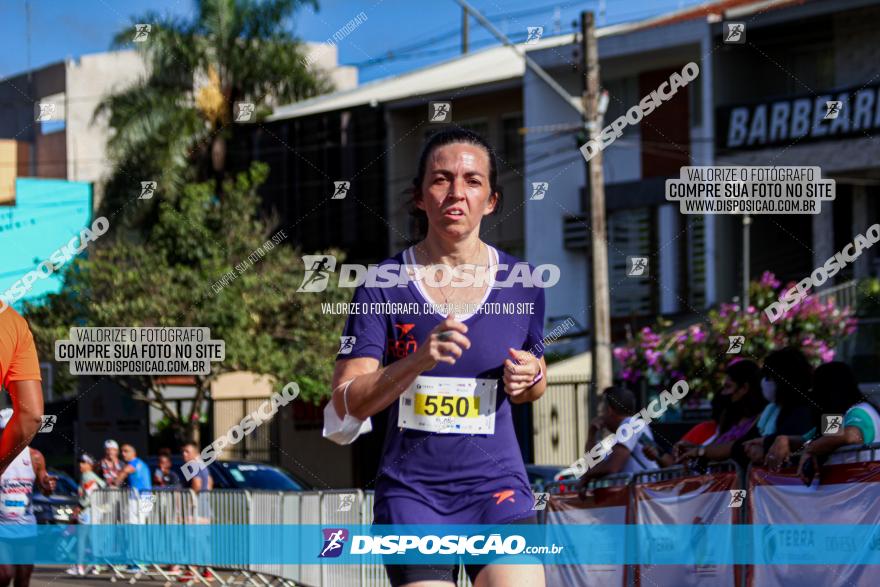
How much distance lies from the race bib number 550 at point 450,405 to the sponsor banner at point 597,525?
517 cm

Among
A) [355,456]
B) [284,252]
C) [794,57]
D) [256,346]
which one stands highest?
[794,57]

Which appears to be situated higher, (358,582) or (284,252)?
(284,252)

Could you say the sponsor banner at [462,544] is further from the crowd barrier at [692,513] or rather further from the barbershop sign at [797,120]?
the barbershop sign at [797,120]

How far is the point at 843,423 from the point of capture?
7.79 metres

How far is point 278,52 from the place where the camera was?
30.2 m

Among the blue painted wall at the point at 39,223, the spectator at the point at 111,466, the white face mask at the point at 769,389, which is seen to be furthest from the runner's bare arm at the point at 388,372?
the blue painted wall at the point at 39,223

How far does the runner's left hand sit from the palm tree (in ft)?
83.9

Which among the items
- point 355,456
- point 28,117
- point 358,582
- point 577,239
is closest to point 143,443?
point 355,456

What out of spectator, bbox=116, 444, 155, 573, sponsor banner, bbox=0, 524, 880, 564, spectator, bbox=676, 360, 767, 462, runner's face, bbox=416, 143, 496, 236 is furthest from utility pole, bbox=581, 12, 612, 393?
runner's face, bbox=416, 143, 496, 236

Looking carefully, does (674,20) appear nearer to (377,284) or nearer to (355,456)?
(355,456)

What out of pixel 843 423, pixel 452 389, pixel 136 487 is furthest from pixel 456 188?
pixel 136 487

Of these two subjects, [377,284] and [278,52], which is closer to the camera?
[377,284]

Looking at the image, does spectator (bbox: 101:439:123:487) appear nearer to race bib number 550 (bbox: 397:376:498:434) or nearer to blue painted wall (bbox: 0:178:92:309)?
blue painted wall (bbox: 0:178:92:309)

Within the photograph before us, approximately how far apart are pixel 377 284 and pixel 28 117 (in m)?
37.2
